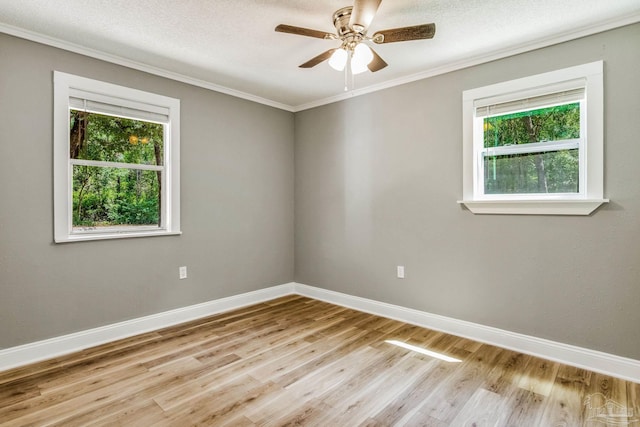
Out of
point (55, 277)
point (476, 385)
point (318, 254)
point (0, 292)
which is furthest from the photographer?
point (318, 254)

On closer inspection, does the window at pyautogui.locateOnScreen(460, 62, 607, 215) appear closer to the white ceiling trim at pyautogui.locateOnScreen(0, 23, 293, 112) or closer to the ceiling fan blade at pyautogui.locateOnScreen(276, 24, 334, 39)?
the ceiling fan blade at pyautogui.locateOnScreen(276, 24, 334, 39)

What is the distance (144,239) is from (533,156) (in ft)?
11.4

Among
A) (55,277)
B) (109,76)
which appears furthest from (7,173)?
(109,76)

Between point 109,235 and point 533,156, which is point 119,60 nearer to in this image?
point 109,235

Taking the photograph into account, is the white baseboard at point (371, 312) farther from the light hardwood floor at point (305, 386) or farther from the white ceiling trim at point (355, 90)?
the white ceiling trim at point (355, 90)

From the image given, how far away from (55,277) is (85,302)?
0.31 m

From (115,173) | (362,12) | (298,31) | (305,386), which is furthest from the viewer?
(115,173)

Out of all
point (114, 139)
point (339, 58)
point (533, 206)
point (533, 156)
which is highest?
point (339, 58)

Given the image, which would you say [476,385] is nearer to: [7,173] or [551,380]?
[551,380]

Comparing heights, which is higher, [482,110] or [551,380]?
[482,110]

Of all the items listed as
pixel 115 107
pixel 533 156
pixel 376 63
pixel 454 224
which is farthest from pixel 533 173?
pixel 115 107

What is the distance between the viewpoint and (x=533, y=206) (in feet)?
8.65

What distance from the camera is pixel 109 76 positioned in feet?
9.48

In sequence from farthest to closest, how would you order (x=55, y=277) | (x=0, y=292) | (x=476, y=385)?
(x=55, y=277)
(x=0, y=292)
(x=476, y=385)
